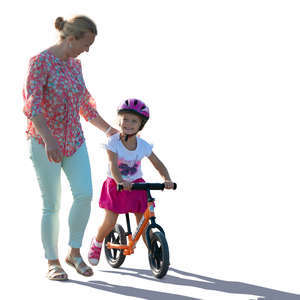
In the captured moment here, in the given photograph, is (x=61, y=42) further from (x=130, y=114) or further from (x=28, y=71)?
(x=130, y=114)

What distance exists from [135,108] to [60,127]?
0.78 meters

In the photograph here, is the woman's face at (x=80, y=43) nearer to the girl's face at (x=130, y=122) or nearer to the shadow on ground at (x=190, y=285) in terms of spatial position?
the girl's face at (x=130, y=122)

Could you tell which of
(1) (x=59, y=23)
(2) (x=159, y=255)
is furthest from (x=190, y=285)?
(1) (x=59, y=23)

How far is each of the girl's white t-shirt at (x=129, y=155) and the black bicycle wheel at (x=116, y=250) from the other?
27.6 inches

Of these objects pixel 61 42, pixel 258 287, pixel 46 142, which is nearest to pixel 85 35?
pixel 61 42

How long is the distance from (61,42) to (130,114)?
991mm

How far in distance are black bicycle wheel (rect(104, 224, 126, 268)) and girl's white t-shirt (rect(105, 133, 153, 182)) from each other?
0.70 m

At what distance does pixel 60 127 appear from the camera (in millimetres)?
5668

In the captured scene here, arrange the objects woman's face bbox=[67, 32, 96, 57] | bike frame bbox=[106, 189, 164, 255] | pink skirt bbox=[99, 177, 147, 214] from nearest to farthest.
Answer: woman's face bbox=[67, 32, 96, 57]
bike frame bbox=[106, 189, 164, 255]
pink skirt bbox=[99, 177, 147, 214]

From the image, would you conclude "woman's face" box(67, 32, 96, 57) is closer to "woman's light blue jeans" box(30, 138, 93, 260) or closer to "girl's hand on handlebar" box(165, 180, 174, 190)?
"woman's light blue jeans" box(30, 138, 93, 260)

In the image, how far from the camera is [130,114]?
19.4 feet

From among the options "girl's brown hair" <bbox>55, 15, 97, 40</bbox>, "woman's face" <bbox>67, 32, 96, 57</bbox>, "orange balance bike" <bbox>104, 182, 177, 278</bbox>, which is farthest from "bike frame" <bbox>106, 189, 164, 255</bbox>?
"girl's brown hair" <bbox>55, 15, 97, 40</bbox>

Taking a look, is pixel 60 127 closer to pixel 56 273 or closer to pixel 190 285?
pixel 56 273

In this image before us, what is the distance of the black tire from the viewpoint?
18.3ft
